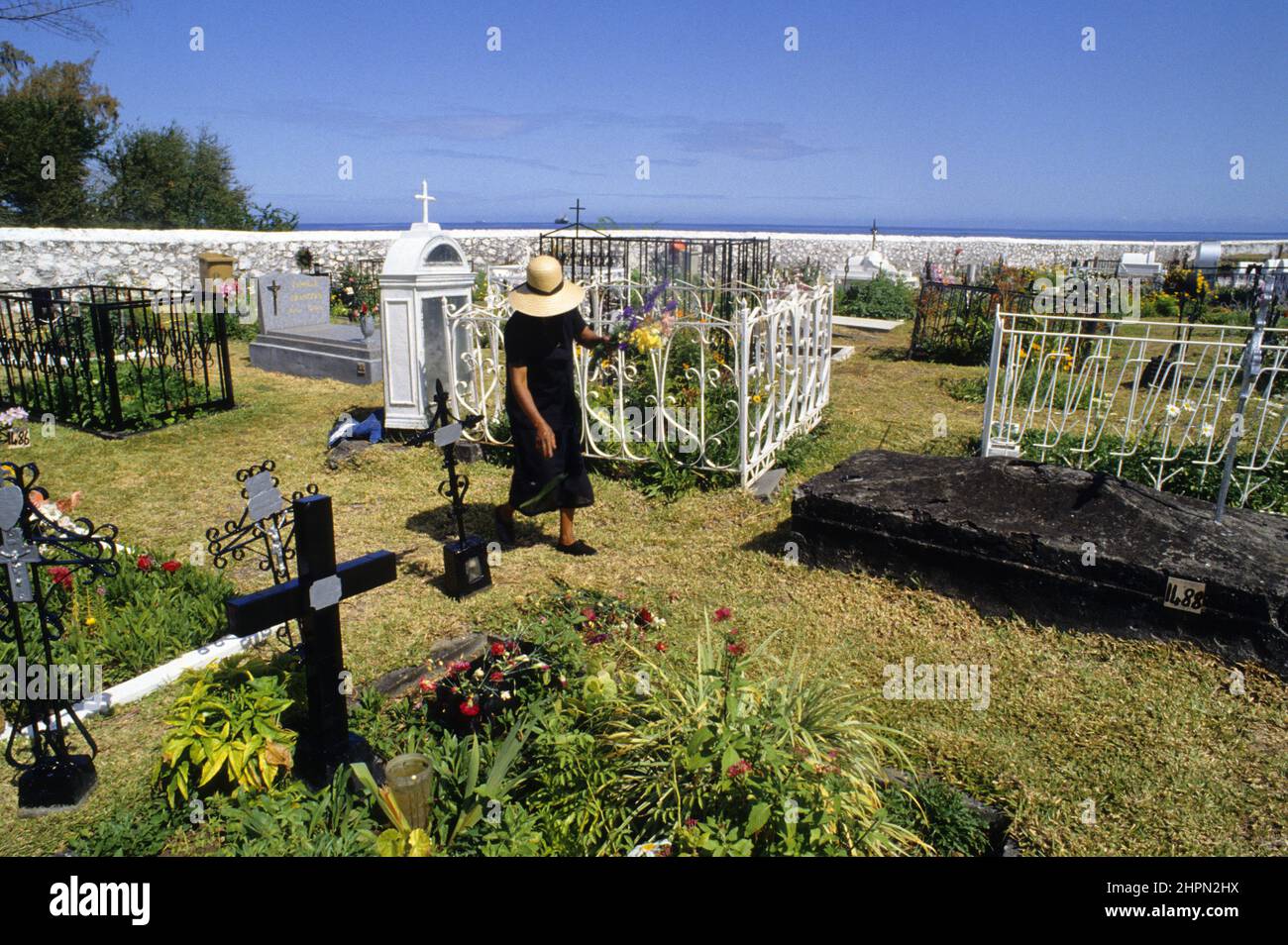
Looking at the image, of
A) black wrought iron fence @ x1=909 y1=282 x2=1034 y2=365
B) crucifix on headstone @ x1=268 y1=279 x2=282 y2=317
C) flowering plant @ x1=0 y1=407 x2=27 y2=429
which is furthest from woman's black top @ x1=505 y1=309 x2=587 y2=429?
black wrought iron fence @ x1=909 y1=282 x2=1034 y2=365

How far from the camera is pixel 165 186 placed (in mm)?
21078

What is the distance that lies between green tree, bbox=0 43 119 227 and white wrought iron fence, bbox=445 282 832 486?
15969 millimetres

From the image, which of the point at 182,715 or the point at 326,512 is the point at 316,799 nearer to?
the point at 182,715

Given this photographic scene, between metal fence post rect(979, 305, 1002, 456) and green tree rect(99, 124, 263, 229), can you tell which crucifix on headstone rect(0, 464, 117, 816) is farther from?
green tree rect(99, 124, 263, 229)

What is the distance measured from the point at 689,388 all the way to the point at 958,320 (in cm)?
746

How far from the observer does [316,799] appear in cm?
300

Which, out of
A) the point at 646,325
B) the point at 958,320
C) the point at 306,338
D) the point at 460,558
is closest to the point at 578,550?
the point at 460,558

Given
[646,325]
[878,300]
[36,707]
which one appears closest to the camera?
[36,707]

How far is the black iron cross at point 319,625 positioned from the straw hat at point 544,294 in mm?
2227

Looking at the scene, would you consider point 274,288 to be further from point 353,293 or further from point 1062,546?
point 1062,546

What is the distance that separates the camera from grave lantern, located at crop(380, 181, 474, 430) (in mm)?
7383
